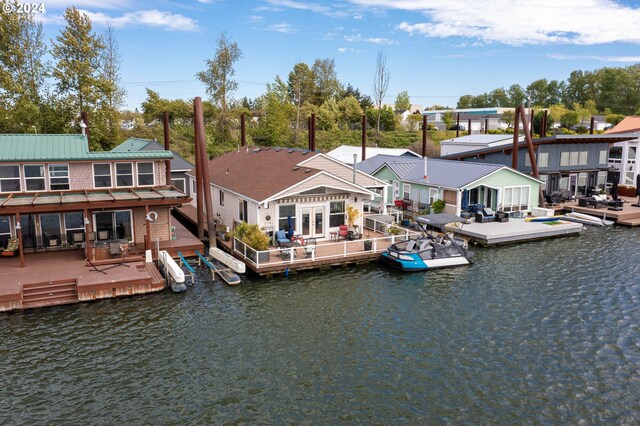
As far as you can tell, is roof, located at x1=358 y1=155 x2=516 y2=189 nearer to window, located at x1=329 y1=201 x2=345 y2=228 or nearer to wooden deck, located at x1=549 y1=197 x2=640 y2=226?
wooden deck, located at x1=549 y1=197 x2=640 y2=226

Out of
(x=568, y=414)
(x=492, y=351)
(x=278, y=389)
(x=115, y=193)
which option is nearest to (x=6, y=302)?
(x=115, y=193)

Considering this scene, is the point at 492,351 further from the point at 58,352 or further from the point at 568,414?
the point at 58,352

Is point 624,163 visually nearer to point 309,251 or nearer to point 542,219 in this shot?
point 542,219

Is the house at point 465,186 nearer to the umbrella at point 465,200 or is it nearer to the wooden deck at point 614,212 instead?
the umbrella at point 465,200

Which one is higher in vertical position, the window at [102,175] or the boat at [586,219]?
the window at [102,175]

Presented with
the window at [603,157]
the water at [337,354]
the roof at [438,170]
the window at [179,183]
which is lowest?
the water at [337,354]

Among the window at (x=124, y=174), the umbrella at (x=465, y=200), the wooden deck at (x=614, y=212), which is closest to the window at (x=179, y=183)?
the window at (x=124, y=174)

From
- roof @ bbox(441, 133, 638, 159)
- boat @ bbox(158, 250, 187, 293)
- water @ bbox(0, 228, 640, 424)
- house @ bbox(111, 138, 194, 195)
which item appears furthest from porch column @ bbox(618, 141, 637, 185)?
boat @ bbox(158, 250, 187, 293)

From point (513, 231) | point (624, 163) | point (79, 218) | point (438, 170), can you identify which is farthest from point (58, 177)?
point (624, 163)
